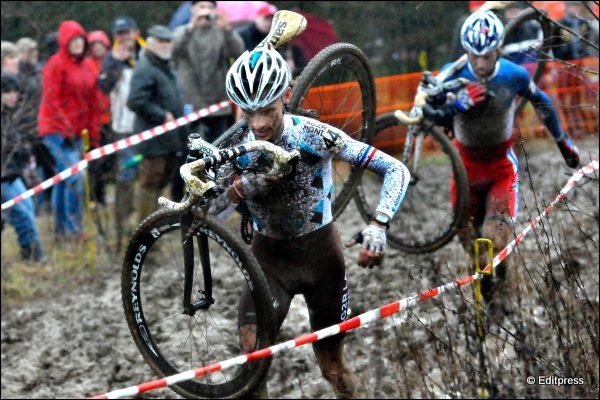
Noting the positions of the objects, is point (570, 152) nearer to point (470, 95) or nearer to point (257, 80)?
point (470, 95)

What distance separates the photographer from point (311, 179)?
688 cm

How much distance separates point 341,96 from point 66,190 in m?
5.01

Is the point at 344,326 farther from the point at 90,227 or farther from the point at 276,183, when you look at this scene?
the point at 90,227

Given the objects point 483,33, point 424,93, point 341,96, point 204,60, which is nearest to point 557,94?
point 204,60

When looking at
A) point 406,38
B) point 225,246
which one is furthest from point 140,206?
point 225,246

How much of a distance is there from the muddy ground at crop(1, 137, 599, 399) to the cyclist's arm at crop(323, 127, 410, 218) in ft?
3.55

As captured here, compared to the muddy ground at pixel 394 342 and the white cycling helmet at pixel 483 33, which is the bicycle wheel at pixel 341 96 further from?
the white cycling helmet at pixel 483 33

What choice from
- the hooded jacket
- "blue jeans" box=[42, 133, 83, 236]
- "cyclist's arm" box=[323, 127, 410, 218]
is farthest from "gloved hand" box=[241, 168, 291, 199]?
"blue jeans" box=[42, 133, 83, 236]

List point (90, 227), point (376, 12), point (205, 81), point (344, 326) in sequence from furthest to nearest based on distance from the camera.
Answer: point (376, 12)
point (205, 81)
point (90, 227)
point (344, 326)

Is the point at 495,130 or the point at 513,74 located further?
the point at 495,130

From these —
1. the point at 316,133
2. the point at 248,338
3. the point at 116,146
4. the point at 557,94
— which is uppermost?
the point at 557,94

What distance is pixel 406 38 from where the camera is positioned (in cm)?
1616

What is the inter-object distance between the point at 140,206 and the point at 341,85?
473cm

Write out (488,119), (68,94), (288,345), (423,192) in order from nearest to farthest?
(288,345)
(488,119)
(68,94)
(423,192)
